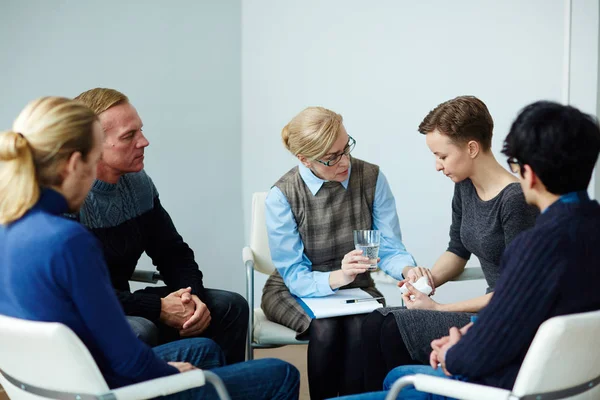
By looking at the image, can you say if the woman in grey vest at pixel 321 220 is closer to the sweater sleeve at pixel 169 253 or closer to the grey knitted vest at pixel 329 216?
the grey knitted vest at pixel 329 216

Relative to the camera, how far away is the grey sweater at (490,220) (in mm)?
2434

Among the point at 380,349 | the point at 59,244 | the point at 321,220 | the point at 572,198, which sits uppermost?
the point at 572,198

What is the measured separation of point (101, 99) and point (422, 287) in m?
1.34

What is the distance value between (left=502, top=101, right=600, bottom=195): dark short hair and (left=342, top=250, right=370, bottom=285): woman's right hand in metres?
1.05

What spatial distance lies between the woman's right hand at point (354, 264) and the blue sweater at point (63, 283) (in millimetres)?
1119

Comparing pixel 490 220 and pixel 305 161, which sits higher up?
pixel 305 161

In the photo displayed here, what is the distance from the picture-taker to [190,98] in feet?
13.9

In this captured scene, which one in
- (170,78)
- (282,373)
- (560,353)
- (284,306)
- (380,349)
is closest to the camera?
(560,353)

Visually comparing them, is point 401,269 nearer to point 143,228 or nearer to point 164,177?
point 143,228

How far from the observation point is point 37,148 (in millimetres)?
1695

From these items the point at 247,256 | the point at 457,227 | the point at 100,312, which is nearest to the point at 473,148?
the point at 457,227

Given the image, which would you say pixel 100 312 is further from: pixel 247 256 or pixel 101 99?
pixel 247 256

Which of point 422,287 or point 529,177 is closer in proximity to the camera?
point 529,177

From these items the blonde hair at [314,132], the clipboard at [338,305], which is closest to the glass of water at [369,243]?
the clipboard at [338,305]
